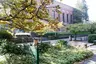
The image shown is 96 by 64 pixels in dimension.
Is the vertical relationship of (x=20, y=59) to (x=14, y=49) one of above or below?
below

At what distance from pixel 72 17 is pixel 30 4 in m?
47.3

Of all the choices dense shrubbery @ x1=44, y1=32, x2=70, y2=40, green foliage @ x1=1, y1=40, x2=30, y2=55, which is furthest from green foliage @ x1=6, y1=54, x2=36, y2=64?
dense shrubbery @ x1=44, y1=32, x2=70, y2=40

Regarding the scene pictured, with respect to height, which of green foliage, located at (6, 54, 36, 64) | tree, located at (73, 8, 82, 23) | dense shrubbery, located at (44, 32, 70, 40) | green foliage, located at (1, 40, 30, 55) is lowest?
dense shrubbery, located at (44, 32, 70, 40)

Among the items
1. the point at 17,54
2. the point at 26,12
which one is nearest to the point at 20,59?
the point at 17,54

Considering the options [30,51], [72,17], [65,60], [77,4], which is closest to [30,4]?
[30,51]

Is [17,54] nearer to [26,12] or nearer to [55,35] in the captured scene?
[26,12]

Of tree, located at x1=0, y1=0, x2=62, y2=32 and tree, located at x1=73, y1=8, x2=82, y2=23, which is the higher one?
tree, located at x1=0, y1=0, x2=62, y2=32

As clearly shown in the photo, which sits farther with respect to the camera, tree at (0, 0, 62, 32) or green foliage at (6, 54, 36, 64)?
green foliage at (6, 54, 36, 64)

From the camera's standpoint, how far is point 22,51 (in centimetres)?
1063

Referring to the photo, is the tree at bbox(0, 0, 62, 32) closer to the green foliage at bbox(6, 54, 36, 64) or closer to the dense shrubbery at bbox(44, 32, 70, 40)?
the green foliage at bbox(6, 54, 36, 64)

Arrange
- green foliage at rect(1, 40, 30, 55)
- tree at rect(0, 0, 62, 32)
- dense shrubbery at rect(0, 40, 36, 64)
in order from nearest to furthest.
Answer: tree at rect(0, 0, 62, 32) → dense shrubbery at rect(0, 40, 36, 64) → green foliage at rect(1, 40, 30, 55)

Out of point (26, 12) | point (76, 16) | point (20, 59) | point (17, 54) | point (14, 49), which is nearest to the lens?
point (26, 12)

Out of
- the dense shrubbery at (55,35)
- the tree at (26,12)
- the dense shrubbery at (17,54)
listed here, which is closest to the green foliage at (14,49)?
the dense shrubbery at (17,54)

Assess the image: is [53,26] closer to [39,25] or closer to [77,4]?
[39,25]
